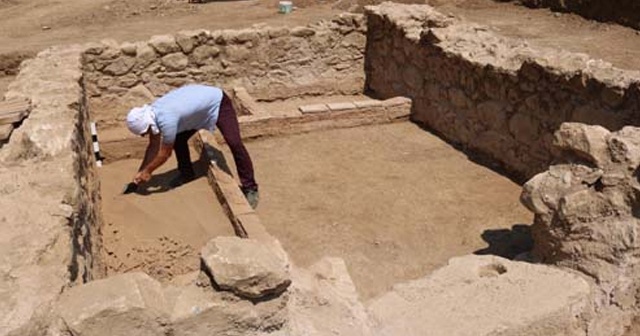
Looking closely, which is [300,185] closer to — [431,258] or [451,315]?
[431,258]

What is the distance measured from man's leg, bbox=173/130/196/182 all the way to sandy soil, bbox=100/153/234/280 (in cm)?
12

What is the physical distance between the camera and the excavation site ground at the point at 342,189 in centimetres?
324

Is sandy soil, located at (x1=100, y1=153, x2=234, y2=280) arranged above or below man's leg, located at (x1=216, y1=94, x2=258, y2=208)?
below

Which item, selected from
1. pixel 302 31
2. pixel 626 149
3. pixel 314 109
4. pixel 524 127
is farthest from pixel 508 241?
pixel 302 31

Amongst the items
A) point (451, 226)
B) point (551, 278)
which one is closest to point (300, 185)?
point (451, 226)

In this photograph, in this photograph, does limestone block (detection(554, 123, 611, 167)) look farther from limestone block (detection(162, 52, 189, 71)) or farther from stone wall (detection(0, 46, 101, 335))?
limestone block (detection(162, 52, 189, 71))

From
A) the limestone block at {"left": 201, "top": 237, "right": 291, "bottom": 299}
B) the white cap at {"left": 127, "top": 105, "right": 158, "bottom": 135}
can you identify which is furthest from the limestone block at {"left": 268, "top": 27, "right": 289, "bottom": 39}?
the limestone block at {"left": 201, "top": 237, "right": 291, "bottom": 299}

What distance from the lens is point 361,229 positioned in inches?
256

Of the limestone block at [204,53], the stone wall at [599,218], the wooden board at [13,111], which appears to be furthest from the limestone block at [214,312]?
the limestone block at [204,53]

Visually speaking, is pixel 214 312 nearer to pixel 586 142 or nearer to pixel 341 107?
pixel 586 142

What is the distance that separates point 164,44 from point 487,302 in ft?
21.4

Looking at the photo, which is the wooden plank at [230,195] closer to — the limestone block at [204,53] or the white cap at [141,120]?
the white cap at [141,120]

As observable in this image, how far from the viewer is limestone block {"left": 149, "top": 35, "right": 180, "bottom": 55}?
30.7 feet

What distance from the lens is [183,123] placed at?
6809 mm
